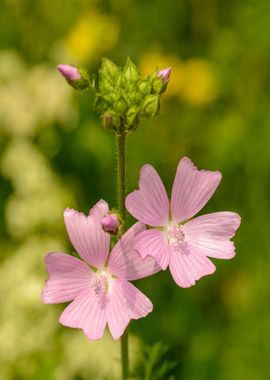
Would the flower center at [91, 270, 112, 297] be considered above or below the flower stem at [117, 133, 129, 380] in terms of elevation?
below

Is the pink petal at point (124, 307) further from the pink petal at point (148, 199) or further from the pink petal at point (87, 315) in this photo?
the pink petal at point (148, 199)

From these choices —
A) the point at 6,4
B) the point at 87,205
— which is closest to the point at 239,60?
→ the point at 87,205

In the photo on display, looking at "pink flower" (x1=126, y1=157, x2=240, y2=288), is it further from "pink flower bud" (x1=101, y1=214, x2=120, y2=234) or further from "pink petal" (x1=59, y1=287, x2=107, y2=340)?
"pink petal" (x1=59, y1=287, x2=107, y2=340)

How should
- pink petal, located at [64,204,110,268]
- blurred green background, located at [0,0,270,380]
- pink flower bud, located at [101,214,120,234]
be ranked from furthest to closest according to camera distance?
blurred green background, located at [0,0,270,380]
pink petal, located at [64,204,110,268]
pink flower bud, located at [101,214,120,234]

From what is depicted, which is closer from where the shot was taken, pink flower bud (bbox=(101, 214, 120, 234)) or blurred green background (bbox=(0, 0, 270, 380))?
pink flower bud (bbox=(101, 214, 120, 234))

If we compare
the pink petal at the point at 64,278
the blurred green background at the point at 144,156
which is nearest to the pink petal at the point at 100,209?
the pink petal at the point at 64,278

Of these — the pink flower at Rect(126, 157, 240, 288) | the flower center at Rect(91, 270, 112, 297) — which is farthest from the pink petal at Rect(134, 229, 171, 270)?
the flower center at Rect(91, 270, 112, 297)

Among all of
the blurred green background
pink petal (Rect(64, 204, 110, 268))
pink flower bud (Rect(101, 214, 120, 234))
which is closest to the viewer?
pink flower bud (Rect(101, 214, 120, 234))

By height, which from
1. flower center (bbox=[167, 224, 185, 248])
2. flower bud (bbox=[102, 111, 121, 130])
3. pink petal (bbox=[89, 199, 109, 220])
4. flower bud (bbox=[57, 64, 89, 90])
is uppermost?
flower bud (bbox=[57, 64, 89, 90])
